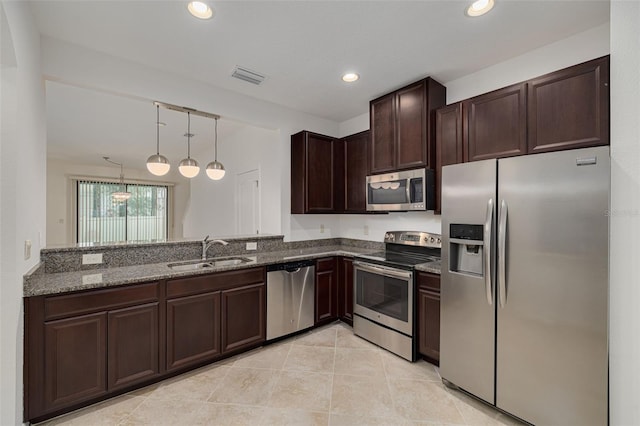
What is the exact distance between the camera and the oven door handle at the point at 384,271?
2.65 m

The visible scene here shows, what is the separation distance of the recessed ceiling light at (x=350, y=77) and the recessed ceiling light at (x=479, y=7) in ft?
3.63

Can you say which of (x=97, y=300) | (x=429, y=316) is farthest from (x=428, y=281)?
(x=97, y=300)

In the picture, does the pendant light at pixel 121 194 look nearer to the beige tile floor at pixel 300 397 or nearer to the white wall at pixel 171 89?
the white wall at pixel 171 89

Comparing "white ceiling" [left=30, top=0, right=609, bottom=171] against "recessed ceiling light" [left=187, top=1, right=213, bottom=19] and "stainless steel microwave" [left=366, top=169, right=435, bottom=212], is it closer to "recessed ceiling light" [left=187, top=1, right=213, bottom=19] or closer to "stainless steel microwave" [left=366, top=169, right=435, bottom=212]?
"recessed ceiling light" [left=187, top=1, right=213, bottom=19]

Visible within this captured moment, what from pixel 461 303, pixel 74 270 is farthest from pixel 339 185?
pixel 74 270

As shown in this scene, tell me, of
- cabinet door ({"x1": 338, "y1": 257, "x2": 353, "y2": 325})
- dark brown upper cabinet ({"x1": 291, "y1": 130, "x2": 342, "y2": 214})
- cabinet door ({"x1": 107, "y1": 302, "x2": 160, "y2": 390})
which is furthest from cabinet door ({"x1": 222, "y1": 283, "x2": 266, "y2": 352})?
dark brown upper cabinet ({"x1": 291, "y1": 130, "x2": 342, "y2": 214})

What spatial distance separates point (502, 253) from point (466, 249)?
0.30 metres

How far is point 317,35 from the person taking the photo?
7.06 feet

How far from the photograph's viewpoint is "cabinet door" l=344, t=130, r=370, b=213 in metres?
3.60

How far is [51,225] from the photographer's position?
6715 millimetres

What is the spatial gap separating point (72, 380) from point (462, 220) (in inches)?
120

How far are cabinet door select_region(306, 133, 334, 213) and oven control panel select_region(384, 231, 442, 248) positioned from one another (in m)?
0.90

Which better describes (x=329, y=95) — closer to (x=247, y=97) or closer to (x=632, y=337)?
(x=247, y=97)

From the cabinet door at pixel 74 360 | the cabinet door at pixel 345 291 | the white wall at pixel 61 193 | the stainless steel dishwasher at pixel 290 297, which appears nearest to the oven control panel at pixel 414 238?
the cabinet door at pixel 345 291
